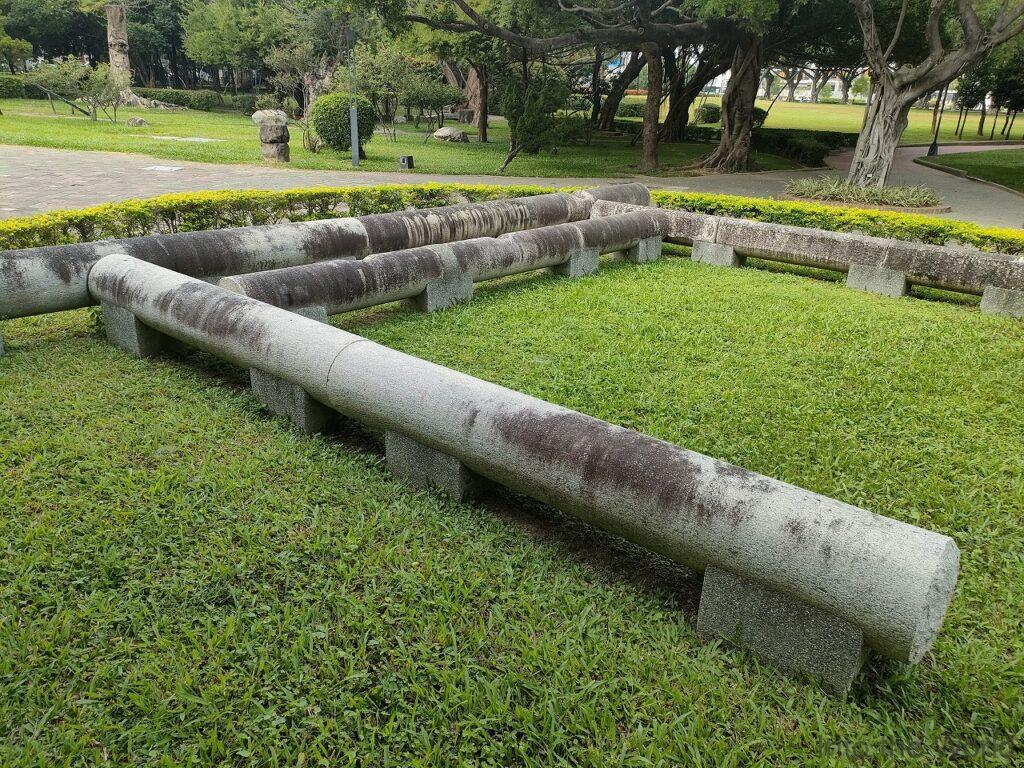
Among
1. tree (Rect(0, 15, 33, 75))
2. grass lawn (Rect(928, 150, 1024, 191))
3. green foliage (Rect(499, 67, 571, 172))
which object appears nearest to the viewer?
green foliage (Rect(499, 67, 571, 172))

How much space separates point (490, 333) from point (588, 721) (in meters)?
4.29

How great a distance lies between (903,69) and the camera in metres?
14.8

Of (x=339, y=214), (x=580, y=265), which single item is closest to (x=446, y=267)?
(x=580, y=265)

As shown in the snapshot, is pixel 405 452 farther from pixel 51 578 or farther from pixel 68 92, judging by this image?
pixel 68 92

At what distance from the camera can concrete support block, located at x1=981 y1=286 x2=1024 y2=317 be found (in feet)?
24.6

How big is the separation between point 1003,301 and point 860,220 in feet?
9.82

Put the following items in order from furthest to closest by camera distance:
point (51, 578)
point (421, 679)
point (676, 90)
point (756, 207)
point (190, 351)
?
point (676, 90) → point (756, 207) → point (190, 351) → point (51, 578) → point (421, 679)

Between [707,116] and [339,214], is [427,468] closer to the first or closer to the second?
[339,214]

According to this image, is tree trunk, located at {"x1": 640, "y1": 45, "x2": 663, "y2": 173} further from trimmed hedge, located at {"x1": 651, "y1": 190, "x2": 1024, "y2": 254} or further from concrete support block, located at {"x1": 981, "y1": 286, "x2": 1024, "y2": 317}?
concrete support block, located at {"x1": 981, "y1": 286, "x2": 1024, "y2": 317}

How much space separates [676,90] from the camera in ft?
88.5

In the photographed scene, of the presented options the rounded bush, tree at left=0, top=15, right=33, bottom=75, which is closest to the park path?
the rounded bush

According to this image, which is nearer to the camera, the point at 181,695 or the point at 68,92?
the point at 181,695

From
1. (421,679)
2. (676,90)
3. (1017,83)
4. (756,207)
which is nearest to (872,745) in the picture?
(421,679)

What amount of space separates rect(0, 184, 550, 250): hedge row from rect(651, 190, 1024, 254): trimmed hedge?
8.99 feet
